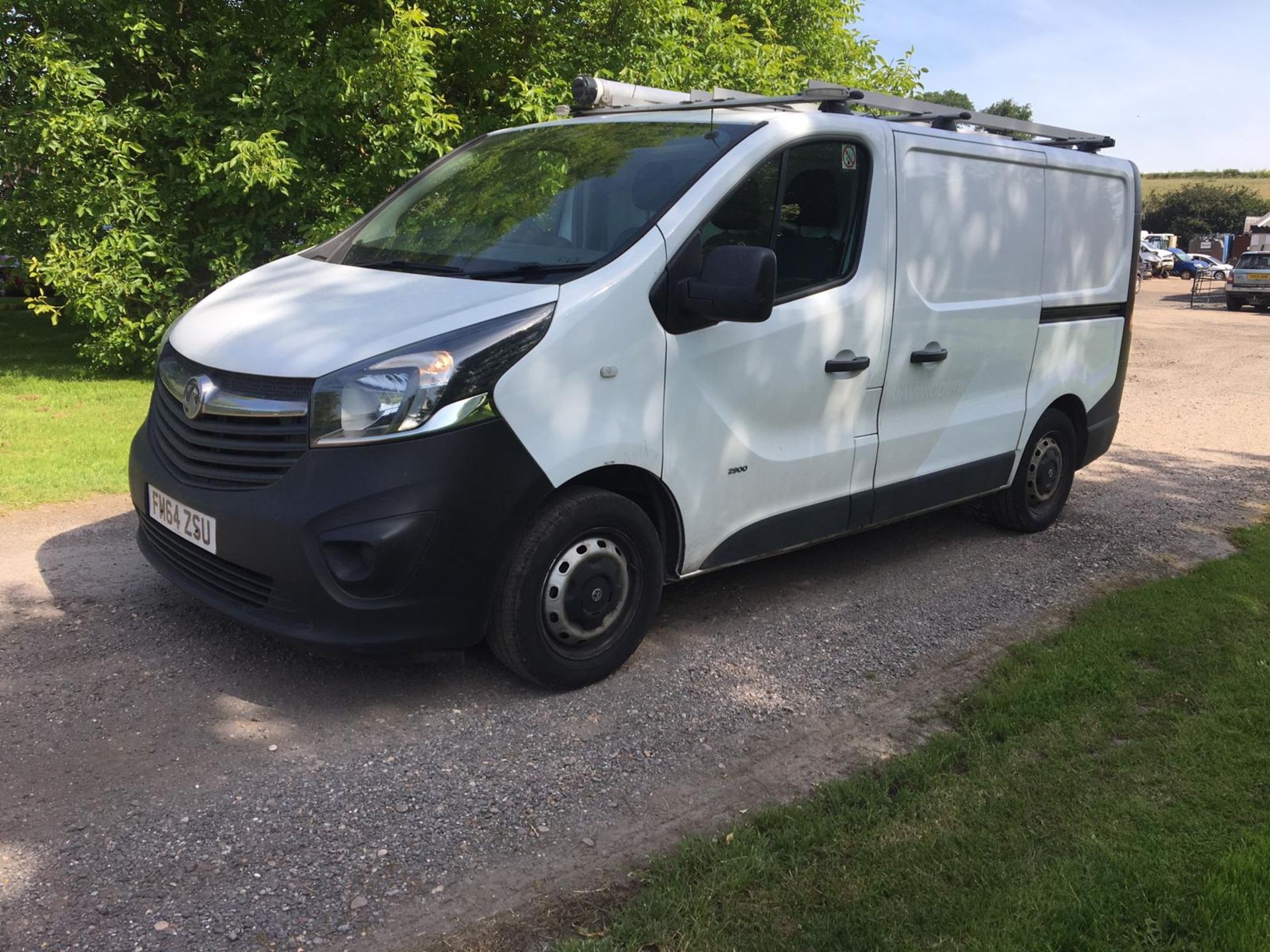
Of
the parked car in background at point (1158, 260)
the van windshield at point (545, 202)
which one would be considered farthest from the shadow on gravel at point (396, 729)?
the parked car in background at point (1158, 260)

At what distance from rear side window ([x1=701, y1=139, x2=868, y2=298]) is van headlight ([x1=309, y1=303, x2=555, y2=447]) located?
1.16 m

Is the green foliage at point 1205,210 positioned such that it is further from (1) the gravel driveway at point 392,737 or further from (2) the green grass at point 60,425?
(1) the gravel driveway at point 392,737

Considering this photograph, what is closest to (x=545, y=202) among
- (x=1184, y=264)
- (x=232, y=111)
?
(x=232, y=111)

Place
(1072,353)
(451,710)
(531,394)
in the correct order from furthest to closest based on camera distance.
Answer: (1072,353)
(451,710)
(531,394)

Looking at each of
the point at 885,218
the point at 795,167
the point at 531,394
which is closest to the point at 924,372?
the point at 885,218

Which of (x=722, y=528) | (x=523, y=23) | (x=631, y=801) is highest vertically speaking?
(x=523, y=23)

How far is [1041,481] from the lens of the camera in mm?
6309

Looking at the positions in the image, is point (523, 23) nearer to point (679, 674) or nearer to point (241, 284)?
point (241, 284)

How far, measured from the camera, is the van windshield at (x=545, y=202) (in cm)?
397

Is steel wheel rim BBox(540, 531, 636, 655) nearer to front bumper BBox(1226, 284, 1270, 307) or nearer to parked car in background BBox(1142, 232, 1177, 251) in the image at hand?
front bumper BBox(1226, 284, 1270, 307)

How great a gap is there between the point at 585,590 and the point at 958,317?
2508mm

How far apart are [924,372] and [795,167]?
1271mm

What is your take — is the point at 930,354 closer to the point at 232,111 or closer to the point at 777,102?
the point at 777,102

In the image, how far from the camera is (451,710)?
379 cm
